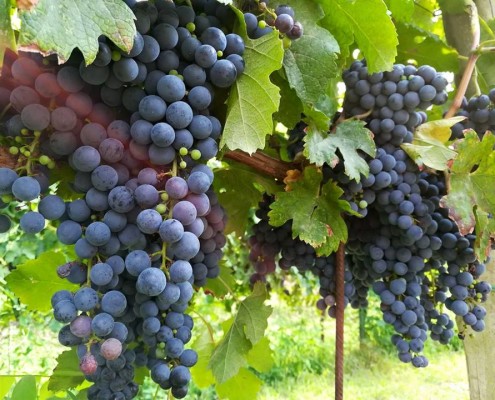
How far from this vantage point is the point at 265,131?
2.15 ft

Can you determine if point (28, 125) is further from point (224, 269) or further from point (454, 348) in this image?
point (454, 348)

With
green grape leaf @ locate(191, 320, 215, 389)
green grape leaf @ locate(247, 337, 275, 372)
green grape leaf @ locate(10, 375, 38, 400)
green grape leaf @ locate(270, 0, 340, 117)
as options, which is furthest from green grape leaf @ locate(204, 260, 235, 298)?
green grape leaf @ locate(270, 0, 340, 117)

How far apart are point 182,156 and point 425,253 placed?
1.91 ft

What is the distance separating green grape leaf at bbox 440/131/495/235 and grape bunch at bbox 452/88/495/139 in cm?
9

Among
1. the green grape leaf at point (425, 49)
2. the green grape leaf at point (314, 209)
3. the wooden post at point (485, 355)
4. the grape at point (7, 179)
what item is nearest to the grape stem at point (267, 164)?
the green grape leaf at point (314, 209)

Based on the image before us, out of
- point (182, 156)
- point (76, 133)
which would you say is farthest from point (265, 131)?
point (76, 133)

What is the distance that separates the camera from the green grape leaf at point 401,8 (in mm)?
1012

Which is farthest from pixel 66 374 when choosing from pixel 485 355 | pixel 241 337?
pixel 485 355

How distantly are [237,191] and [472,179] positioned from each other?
0.48m

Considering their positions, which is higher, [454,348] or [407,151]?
[407,151]

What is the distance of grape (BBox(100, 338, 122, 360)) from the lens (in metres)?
0.52

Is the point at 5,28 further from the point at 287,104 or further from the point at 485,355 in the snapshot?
the point at 485,355

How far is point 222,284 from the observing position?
3.62ft

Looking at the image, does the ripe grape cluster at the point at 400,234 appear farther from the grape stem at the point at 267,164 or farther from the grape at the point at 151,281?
the grape at the point at 151,281
